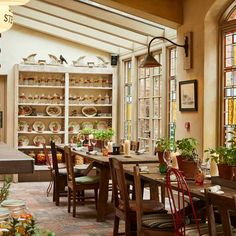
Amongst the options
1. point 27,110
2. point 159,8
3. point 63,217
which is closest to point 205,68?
point 159,8

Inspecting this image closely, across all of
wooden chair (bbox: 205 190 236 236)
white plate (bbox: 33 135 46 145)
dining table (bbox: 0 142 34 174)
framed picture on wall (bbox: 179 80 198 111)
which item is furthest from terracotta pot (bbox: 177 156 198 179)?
white plate (bbox: 33 135 46 145)

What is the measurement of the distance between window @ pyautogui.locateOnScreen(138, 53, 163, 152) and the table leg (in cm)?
246

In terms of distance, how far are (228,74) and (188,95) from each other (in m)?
0.71

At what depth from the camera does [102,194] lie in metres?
6.64

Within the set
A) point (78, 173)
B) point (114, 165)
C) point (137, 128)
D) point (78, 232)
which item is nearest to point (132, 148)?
point (78, 173)

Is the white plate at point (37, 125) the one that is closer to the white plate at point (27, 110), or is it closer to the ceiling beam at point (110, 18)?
the white plate at point (27, 110)

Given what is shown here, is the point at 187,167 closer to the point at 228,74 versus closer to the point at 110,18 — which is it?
the point at 228,74

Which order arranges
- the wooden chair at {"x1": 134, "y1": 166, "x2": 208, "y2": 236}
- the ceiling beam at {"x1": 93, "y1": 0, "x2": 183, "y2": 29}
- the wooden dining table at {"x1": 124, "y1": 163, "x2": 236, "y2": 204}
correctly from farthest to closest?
the ceiling beam at {"x1": 93, "y1": 0, "x2": 183, "y2": 29} → the wooden chair at {"x1": 134, "y1": 166, "x2": 208, "y2": 236} → the wooden dining table at {"x1": 124, "y1": 163, "x2": 236, "y2": 204}

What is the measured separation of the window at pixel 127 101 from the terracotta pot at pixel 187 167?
5983 mm

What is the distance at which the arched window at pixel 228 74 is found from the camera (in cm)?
643

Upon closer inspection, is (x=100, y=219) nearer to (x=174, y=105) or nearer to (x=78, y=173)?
(x=78, y=173)

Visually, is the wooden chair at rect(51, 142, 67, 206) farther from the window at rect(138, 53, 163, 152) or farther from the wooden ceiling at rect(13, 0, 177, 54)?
the wooden ceiling at rect(13, 0, 177, 54)

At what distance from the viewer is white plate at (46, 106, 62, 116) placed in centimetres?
1082

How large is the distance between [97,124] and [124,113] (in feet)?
2.24
